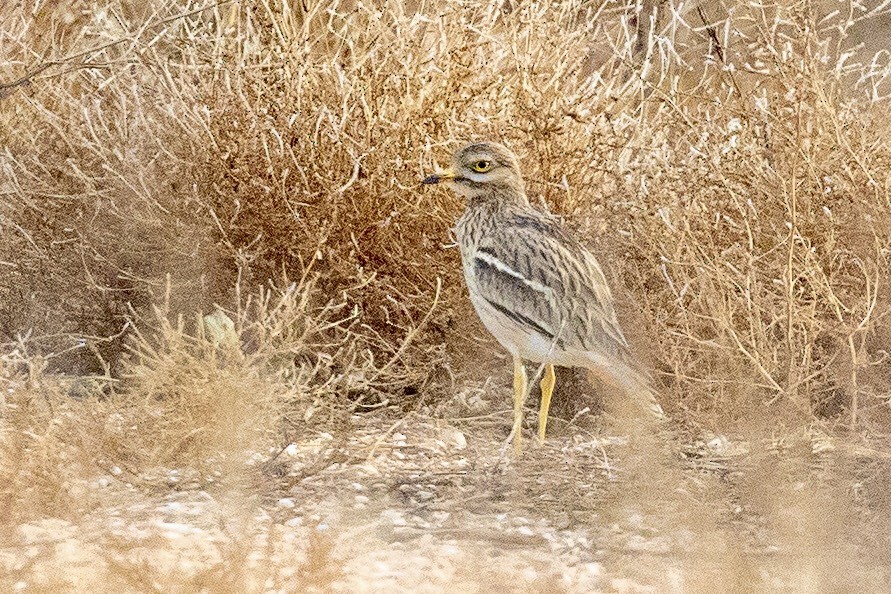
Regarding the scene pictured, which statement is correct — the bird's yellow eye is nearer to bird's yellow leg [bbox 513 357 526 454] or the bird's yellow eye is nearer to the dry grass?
the dry grass

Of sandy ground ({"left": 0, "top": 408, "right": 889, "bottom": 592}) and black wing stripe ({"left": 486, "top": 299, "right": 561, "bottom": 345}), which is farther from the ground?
black wing stripe ({"left": 486, "top": 299, "right": 561, "bottom": 345})

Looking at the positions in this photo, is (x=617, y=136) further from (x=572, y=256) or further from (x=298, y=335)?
(x=298, y=335)

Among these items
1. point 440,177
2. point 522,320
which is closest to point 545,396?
point 522,320

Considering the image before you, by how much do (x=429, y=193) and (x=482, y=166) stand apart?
363 millimetres

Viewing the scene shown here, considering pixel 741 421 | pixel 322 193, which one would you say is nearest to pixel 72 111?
pixel 322 193

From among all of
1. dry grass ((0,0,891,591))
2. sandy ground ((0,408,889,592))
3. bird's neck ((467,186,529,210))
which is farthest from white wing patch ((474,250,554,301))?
sandy ground ((0,408,889,592))

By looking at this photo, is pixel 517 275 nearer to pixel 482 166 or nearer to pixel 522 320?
pixel 522 320

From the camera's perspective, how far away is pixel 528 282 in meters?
3.54

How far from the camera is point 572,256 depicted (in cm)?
364

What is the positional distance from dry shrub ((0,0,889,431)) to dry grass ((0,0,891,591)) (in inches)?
0.4

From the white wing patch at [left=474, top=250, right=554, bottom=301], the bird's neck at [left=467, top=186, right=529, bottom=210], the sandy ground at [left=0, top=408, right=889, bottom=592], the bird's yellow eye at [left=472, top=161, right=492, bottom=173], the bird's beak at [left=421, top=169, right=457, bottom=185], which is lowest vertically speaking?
the sandy ground at [left=0, top=408, right=889, bottom=592]

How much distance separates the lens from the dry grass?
3408mm

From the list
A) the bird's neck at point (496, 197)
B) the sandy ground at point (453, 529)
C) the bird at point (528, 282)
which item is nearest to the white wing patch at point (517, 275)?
the bird at point (528, 282)

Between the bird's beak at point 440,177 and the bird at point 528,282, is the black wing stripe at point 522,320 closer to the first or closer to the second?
the bird at point 528,282
